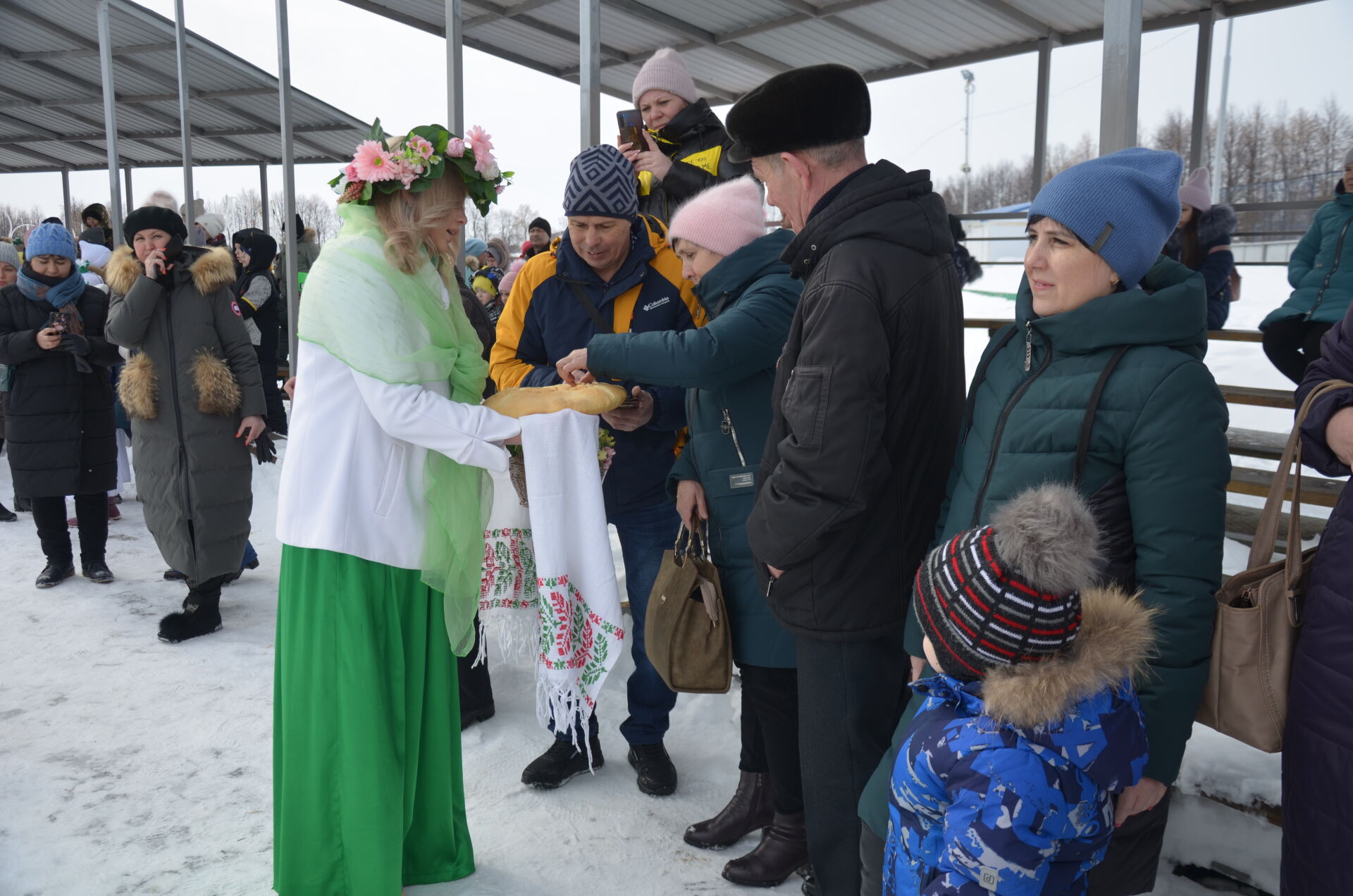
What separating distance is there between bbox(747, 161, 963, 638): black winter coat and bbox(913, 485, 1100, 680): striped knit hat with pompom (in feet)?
1.43

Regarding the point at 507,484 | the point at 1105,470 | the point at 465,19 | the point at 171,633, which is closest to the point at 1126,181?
the point at 1105,470

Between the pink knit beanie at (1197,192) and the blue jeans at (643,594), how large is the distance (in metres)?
3.56

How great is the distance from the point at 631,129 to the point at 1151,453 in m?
2.62

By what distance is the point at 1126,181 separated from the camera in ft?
5.29

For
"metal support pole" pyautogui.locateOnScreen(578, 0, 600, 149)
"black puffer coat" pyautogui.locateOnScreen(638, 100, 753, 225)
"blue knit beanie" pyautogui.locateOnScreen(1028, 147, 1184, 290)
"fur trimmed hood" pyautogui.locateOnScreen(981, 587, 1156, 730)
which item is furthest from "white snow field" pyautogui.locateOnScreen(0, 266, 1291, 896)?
"metal support pole" pyautogui.locateOnScreen(578, 0, 600, 149)

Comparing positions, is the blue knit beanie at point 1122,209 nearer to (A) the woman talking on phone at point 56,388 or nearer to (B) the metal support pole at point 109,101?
(A) the woman talking on phone at point 56,388

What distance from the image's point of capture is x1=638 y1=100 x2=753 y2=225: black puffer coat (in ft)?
11.4

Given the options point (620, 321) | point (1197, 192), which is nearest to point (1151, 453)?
point (620, 321)

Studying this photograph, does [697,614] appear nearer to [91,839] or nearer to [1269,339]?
[91,839]

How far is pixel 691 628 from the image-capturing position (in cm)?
260

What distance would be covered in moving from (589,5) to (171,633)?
3644mm

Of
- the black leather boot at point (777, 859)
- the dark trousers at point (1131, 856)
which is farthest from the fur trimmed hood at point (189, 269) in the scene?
the dark trousers at point (1131, 856)

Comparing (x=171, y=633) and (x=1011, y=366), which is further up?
(x=1011, y=366)

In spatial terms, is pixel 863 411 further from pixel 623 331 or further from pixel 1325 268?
pixel 1325 268
